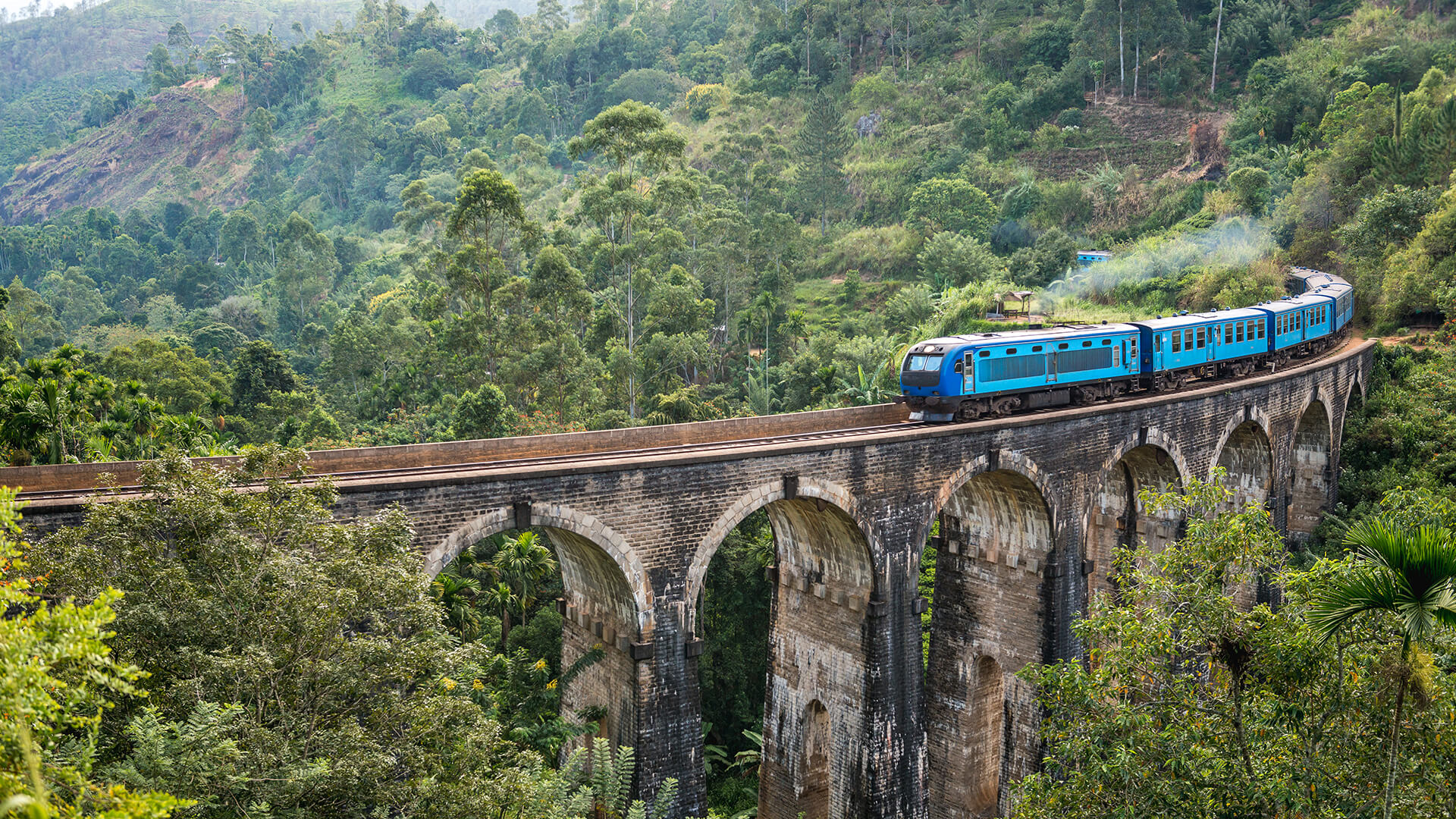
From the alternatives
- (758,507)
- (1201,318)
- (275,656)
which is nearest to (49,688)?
(275,656)

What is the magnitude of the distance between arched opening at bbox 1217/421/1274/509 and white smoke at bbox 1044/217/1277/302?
26.0m

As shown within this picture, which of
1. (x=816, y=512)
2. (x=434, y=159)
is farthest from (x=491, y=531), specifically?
(x=434, y=159)

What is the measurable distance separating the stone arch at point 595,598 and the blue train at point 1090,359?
31.4ft

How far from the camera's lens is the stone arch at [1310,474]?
123 feet

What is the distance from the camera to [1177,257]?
57375 millimetres

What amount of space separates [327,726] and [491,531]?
4802 millimetres

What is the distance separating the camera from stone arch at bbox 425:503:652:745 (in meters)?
15.9

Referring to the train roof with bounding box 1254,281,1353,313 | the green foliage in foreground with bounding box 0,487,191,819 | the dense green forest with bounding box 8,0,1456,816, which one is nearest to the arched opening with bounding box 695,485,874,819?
the dense green forest with bounding box 8,0,1456,816

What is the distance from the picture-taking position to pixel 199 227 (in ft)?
341

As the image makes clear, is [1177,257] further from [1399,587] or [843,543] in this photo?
[1399,587]

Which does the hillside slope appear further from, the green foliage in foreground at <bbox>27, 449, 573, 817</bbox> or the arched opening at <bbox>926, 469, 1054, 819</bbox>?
the green foliage in foreground at <bbox>27, 449, 573, 817</bbox>

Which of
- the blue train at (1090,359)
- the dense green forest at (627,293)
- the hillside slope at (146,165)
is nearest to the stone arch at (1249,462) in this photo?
the blue train at (1090,359)

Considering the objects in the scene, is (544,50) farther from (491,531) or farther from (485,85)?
(491,531)

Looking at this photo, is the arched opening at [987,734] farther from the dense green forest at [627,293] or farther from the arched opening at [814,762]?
the arched opening at [814,762]
